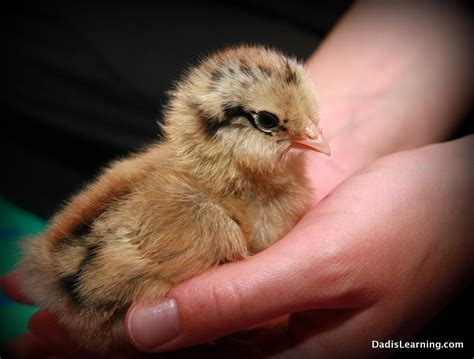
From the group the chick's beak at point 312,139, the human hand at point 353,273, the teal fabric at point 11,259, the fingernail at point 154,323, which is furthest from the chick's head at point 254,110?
the teal fabric at point 11,259

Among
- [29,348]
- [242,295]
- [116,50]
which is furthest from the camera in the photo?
[116,50]

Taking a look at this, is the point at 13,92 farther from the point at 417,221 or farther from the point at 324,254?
the point at 417,221

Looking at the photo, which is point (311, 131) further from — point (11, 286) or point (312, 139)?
point (11, 286)

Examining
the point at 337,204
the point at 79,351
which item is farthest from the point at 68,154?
the point at 337,204

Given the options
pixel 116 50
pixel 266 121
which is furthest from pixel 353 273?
pixel 116 50

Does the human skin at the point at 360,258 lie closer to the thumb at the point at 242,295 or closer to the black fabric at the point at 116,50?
the thumb at the point at 242,295

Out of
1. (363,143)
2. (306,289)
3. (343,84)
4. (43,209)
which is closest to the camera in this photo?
(306,289)

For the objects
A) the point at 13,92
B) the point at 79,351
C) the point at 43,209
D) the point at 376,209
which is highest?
the point at 13,92
